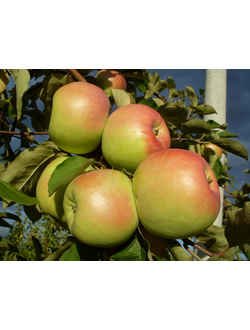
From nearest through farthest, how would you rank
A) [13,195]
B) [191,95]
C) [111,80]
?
1. [13,195]
2. [111,80]
3. [191,95]

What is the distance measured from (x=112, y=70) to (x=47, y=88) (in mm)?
708

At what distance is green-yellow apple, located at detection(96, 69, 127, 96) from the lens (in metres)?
1.51

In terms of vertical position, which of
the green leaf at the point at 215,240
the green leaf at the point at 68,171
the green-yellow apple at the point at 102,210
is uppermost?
the green leaf at the point at 68,171

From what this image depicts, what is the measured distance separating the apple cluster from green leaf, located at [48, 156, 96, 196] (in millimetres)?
23

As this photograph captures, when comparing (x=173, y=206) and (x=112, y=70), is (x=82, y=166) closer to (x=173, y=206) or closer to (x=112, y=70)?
(x=173, y=206)

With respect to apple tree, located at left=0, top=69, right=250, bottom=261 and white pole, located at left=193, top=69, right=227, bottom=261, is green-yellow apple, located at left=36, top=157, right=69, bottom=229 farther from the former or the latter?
white pole, located at left=193, top=69, right=227, bottom=261

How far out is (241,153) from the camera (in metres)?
1.22

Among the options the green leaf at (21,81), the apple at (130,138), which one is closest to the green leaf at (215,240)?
the apple at (130,138)

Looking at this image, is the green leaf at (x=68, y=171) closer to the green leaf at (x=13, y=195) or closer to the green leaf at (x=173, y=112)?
the green leaf at (x=13, y=195)

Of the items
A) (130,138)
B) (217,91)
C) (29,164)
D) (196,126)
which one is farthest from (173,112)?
(217,91)

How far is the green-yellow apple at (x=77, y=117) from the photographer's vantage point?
84cm

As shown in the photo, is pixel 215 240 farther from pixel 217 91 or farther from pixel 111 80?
pixel 217 91

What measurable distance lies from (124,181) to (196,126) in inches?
23.9

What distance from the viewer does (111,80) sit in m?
1.50
